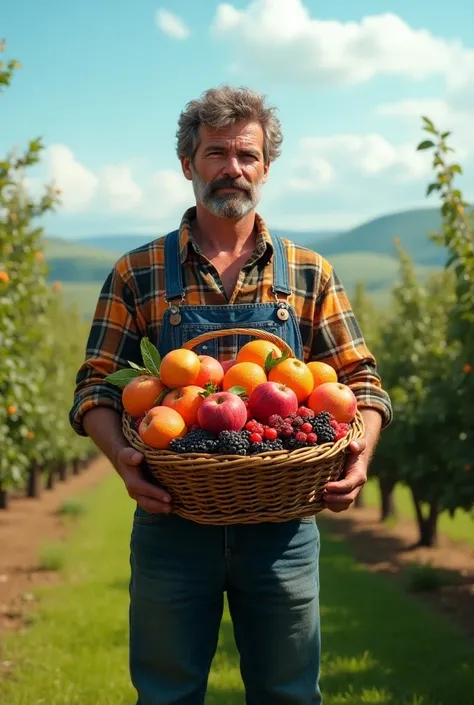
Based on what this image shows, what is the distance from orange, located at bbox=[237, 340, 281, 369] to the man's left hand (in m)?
0.44

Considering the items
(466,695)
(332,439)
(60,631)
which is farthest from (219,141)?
(60,631)

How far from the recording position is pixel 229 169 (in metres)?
3.30

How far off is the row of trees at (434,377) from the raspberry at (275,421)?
5120mm

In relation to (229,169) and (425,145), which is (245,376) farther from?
(425,145)

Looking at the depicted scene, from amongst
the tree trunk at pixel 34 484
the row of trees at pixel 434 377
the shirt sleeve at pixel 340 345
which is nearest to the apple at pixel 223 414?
the shirt sleeve at pixel 340 345

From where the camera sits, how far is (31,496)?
1069 inches

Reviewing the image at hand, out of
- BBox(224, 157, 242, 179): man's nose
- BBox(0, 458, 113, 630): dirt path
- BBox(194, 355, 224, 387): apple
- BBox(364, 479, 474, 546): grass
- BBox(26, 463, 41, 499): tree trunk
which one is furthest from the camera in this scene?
BBox(26, 463, 41, 499): tree trunk

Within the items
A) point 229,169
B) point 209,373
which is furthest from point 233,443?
point 229,169

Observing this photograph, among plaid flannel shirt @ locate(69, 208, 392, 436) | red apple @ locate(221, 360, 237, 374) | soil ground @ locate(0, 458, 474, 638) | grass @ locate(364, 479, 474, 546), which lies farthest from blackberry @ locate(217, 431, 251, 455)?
grass @ locate(364, 479, 474, 546)

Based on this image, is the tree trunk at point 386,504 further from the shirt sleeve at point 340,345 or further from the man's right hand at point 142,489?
the man's right hand at point 142,489

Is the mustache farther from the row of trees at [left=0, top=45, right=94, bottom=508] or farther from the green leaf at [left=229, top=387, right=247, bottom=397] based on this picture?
the row of trees at [left=0, top=45, right=94, bottom=508]

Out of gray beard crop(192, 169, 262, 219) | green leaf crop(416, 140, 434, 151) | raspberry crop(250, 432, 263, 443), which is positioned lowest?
raspberry crop(250, 432, 263, 443)

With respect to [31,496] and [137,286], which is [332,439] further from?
[31,496]

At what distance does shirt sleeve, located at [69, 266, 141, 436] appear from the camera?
3.39 metres
